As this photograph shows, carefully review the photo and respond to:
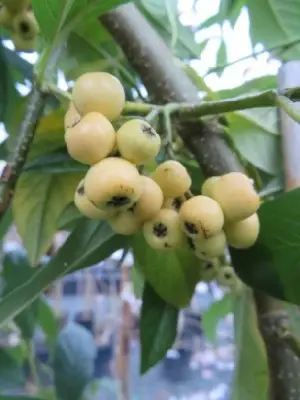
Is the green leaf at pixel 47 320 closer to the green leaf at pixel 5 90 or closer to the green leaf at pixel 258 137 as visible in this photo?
the green leaf at pixel 5 90

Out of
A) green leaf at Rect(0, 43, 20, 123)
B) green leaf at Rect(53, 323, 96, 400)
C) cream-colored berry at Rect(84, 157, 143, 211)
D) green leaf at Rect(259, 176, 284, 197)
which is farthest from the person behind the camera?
green leaf at Rect(53, 323, 96, 400)

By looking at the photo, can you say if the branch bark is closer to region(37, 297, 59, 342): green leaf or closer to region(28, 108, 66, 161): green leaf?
region(28, 108, 66, 161): green leaf

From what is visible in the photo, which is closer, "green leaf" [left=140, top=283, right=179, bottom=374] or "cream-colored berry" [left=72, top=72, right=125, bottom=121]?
"cream-colored berry" [left=72, top=72, right=125, bottom=121]

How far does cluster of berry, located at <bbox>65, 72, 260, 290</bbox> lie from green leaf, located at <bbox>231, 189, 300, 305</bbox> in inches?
1.0

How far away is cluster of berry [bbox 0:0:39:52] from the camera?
298 mm

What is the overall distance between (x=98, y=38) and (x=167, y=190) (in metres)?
0.16

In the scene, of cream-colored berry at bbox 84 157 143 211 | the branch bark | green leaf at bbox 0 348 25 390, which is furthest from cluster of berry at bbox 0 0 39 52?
green leaf at bbox 0 348 25 390

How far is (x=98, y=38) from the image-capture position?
347mm

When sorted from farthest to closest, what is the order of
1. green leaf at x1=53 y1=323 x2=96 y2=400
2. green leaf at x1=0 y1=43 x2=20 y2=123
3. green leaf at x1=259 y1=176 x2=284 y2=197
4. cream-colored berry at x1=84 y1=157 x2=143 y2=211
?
green leaf at x1=53 y1=323 x2=96 y2=400 → green leaf at x1=0 y1=43 x2=20 y2=123 → green leaf at x1=259 y1=176 x2=284 y2=197 → cream-colored berry at x1=84 y1=157 x2=143 y2=211

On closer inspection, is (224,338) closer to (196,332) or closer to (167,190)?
(196,332)

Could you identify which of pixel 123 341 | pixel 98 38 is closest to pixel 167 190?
pixel 98 38

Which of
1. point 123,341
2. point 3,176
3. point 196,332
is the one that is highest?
point 3,176

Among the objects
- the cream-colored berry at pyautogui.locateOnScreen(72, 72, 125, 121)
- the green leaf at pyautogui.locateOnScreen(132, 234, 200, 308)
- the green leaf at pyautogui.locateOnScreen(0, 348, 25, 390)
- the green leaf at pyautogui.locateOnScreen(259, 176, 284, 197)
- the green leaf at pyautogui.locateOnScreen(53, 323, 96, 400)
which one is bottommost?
the green leaf at pyautogui.locateOnScreen(53, 323, 96, 400)

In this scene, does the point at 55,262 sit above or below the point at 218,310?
above
